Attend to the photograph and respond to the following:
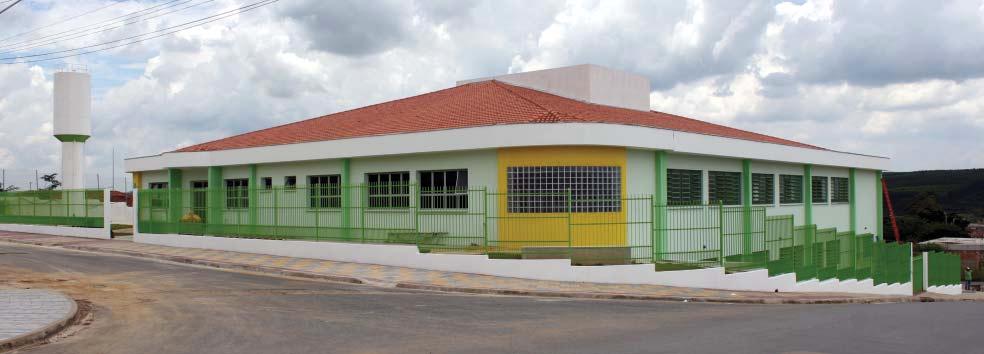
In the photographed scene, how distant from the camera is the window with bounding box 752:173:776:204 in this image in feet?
85.4

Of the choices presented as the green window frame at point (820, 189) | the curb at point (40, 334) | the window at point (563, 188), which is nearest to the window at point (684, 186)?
the window at point (563, 188)

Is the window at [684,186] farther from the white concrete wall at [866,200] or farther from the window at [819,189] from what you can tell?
the white concrete wall at [866,200]

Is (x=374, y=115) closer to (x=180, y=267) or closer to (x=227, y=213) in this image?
(x=227, y=213)

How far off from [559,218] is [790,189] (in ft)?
44.8

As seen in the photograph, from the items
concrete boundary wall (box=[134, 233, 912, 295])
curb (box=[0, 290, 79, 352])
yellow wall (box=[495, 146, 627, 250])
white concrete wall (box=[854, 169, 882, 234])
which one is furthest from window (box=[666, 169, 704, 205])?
curb (box=[0, 290, 79, 352])

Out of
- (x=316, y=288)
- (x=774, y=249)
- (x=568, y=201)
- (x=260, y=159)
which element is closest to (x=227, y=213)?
(x=260, y=159)

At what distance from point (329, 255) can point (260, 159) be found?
671 cm

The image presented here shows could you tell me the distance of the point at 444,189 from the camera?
69.8 ft

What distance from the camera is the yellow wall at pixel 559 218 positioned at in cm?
1852

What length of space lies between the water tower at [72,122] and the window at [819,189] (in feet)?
121

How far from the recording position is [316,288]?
1527 cm

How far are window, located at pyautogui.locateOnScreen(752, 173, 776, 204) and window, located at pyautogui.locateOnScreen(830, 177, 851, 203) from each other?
560 centimetres

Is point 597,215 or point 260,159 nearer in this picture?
point 597,215

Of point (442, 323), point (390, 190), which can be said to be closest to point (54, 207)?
point (390, 190)
